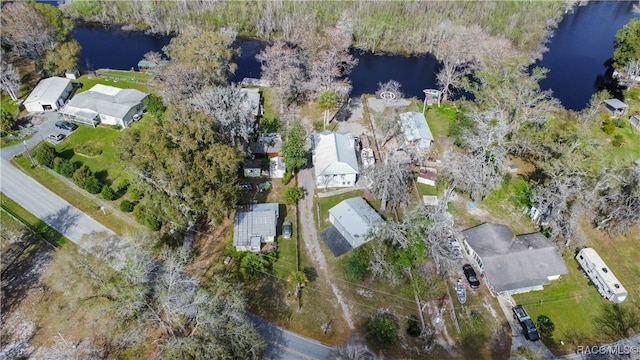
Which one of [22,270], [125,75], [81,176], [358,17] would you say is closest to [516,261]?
[22,270]

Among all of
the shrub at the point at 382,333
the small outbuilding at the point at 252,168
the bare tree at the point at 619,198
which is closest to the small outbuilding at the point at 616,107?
the bare tree at the point at 619,198

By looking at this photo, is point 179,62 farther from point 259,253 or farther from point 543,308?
point 543,308

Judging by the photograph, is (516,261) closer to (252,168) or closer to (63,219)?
(252,168)

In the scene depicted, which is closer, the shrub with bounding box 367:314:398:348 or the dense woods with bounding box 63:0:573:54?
the shrub with bounding box 367:314:398:348

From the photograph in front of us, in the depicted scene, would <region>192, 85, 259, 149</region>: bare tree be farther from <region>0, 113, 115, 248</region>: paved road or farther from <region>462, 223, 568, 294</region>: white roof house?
<region>462, 223, 568, 294</region>: white roof house

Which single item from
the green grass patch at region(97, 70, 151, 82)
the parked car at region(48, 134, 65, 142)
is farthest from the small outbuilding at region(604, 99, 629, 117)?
the parked car at region(48, 134, 65, 142)

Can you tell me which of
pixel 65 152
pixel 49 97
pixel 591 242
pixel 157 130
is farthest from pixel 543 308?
pixel 49 97
